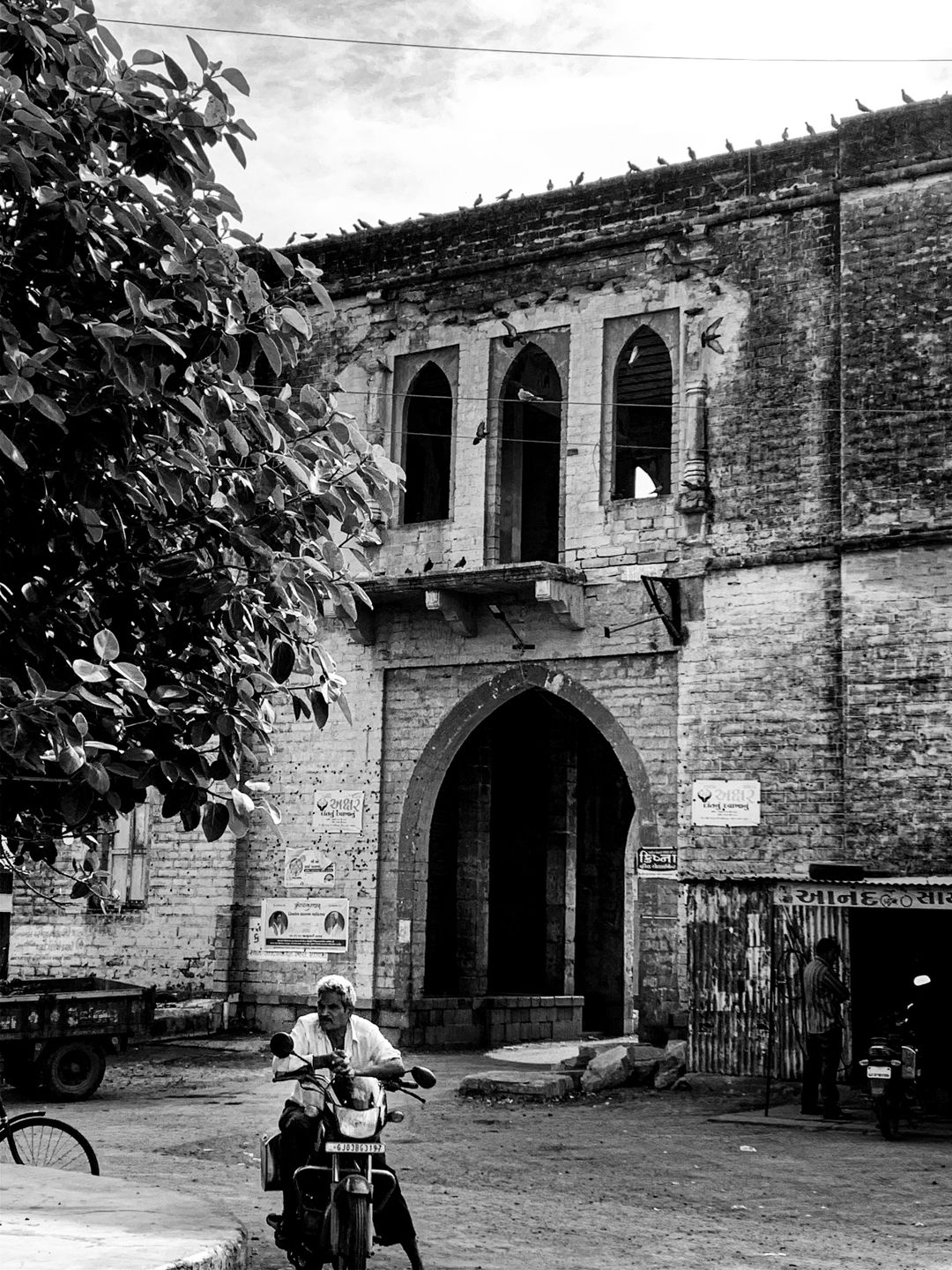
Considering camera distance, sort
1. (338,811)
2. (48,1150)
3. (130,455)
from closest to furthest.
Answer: (130,455) → (48,1150) → (338,811)

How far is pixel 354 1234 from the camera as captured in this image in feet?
20.9

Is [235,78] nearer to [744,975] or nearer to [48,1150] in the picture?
[48,1150]

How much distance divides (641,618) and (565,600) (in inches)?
31.7

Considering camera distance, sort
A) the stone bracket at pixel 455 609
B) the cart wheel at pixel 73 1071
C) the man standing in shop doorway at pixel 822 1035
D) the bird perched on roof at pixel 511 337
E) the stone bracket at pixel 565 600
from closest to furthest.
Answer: the man standing in shop doorway at pixel 822 1035 < the cart wheel at pixel 73 1071 < the stone bracket at pixel 565 600 < the stone bracket at pixel 455 609 < the bird perched on roof at pixel 511 337

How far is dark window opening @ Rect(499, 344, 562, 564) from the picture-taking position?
17984 millimetres

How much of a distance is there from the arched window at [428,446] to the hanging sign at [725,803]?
463 centimetres

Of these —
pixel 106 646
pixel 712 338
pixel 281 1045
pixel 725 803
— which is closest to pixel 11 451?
pixel 106 646

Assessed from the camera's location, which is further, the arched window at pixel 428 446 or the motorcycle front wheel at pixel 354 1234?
the arched window at pixel 428 446

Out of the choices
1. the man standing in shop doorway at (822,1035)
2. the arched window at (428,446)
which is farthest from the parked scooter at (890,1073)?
the arched window at (428,446)

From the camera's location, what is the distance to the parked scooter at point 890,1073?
11.8 metres

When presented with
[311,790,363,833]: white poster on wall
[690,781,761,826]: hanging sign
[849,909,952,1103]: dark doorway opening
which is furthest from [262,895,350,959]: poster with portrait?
[849,909,952,1103]: dark doorway opening

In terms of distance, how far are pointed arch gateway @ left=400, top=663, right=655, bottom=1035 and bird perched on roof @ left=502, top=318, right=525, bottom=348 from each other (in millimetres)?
3577

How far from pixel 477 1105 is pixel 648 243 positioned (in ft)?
29.4

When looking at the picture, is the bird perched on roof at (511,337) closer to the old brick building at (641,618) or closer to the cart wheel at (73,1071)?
the old brick building at (641,618)
